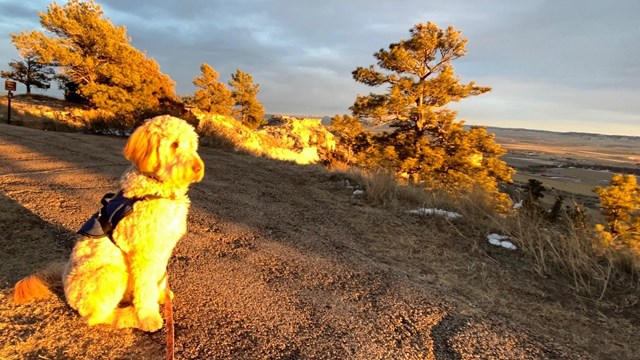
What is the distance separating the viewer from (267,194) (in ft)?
25.8

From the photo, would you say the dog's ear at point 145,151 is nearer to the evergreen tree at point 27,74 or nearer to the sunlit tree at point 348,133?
the sunlit tree at point 348,133

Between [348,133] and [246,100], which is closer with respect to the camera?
[348,133]

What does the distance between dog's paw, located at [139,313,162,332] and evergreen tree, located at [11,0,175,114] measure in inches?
912

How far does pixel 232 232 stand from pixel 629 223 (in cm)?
3353

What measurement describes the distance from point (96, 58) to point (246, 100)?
18367 mm

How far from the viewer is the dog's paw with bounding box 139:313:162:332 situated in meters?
2.85

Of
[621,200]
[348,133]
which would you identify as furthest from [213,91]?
[621,200]

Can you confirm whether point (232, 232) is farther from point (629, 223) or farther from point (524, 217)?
point (629, 223)

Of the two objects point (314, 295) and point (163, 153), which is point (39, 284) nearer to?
point (163, 153)

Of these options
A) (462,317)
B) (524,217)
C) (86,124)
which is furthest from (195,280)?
(86,124)

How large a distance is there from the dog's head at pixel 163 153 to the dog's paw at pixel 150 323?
3.46ft

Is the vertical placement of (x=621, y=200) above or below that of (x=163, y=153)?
below

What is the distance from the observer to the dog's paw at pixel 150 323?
2.85 metres

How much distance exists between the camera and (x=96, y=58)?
25891 millimetres
